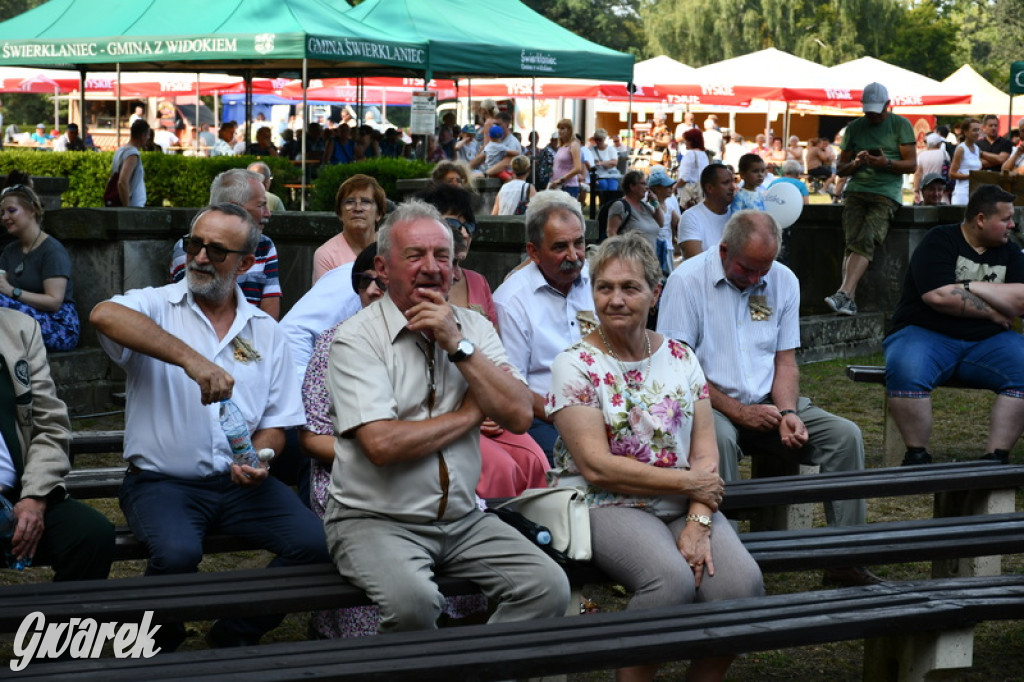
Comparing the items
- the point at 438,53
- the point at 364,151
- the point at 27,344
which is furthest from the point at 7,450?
the point at 364,151

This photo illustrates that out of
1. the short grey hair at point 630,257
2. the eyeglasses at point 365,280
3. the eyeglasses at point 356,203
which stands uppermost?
the eyeglasses at point 356,203

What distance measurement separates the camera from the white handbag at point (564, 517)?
3.95m

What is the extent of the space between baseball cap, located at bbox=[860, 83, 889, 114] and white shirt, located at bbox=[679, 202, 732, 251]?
214cm

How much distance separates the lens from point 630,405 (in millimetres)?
4125

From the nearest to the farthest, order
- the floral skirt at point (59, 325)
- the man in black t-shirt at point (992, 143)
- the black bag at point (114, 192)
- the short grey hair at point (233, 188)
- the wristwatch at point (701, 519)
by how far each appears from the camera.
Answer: the wristwatch at point (701, 519), the short grey hair at point (233, 188), the floral skirt at point (59, 325), the black bag at point (114, 192), the man in black t-shirt at point (992, 143)

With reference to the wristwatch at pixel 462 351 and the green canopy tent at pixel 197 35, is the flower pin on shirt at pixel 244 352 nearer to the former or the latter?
the wristwatch at pixel 462 351

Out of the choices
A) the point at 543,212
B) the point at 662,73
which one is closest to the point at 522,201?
the point at 543,212

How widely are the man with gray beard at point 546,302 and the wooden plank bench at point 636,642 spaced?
5.87ft

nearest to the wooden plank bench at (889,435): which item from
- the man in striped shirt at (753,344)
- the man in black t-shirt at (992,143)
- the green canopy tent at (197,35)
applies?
the man in striped shirt at (753,344)

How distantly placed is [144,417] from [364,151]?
1765 cm

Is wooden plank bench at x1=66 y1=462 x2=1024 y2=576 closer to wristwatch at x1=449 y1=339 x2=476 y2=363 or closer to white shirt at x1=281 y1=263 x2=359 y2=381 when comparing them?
white shirt at x1=281 y1=263 x2=359 y2=381

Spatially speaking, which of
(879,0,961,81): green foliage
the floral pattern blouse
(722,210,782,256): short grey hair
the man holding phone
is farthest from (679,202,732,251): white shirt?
(879,0,961,81): green foliage

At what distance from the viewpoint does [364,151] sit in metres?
21.5

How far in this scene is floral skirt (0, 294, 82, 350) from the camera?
7598mm
